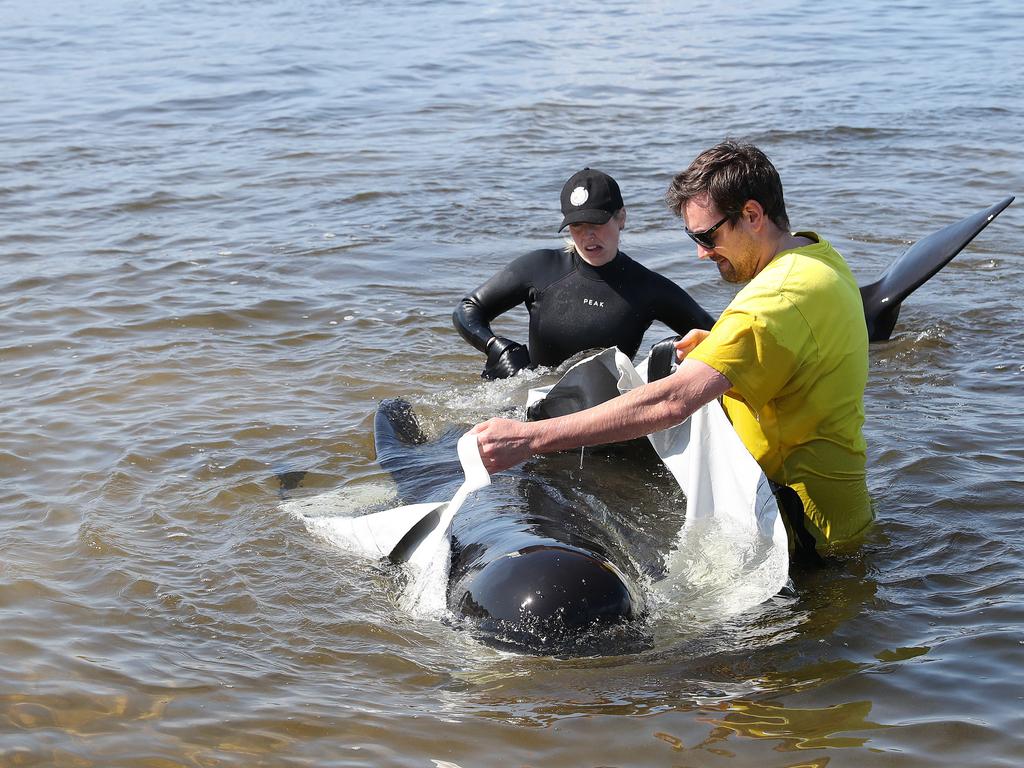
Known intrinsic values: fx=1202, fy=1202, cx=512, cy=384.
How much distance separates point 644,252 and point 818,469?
5530 millimetres

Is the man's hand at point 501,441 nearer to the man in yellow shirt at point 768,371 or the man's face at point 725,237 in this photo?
the man in yellow shirt at point 768,371

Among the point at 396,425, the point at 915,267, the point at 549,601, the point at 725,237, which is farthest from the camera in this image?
the point at 915,267

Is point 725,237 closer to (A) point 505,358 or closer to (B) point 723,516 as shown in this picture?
(B) point 723,516

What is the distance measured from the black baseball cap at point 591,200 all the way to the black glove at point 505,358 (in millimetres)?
821

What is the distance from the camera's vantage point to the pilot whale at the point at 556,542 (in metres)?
3.61

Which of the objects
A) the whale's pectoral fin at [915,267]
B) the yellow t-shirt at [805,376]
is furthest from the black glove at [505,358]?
the whale's pectoral fin at [915,267]

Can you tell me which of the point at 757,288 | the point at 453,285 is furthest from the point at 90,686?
the point at 453,285

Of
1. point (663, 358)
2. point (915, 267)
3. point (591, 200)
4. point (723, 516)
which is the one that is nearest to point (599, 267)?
point (591, 200)

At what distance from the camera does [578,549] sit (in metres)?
3.78

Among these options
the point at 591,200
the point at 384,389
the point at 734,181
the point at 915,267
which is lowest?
the point at 384,389

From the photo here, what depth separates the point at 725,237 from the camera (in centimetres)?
406

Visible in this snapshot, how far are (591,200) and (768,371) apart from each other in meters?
2.19

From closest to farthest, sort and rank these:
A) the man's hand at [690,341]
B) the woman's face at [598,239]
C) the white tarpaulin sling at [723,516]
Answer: the white tarpaulin sling at [723,516] → the man's hand at [690,341] → the woman's face at [598,239]

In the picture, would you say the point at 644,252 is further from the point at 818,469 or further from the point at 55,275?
the point at 818,469
